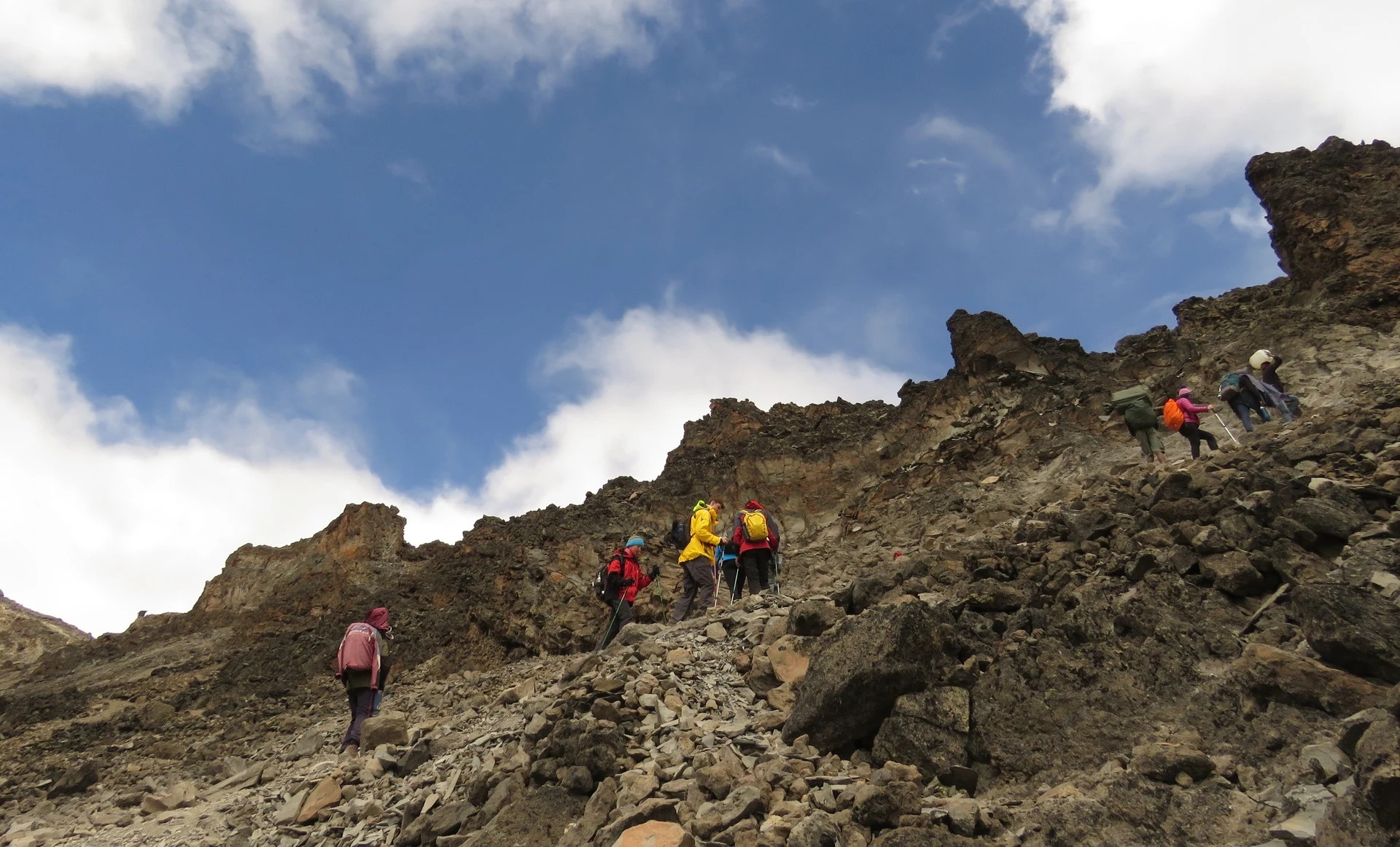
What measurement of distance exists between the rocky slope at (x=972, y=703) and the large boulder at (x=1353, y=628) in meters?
0.02

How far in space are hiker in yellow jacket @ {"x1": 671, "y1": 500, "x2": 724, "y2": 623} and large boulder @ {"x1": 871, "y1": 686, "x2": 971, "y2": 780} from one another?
6.90 metres

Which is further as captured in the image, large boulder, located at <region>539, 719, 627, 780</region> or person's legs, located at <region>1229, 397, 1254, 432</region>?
person's legs, located at <region>1229, 397, 1254, 432</region>

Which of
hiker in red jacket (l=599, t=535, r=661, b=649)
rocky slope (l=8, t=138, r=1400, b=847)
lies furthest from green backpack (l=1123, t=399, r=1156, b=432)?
hiker in red jacket (l=599, t=535, r=661, b=649)

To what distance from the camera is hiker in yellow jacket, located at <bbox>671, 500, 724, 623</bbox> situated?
12500 millimetres

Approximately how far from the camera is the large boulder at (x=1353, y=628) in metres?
4.17

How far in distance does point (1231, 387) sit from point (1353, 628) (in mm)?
10621

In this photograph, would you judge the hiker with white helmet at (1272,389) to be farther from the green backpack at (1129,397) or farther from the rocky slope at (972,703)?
the green backpack at (1129,397)

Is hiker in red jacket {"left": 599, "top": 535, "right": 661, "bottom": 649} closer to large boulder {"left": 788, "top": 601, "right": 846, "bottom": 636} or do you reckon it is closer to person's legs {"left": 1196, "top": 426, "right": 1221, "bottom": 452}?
large boulder {"left": 788, "top": 601, "right": 846, "bottom": 636}

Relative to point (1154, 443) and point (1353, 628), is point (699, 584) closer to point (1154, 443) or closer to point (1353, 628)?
point (1154, 443)

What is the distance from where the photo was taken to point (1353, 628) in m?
4.29

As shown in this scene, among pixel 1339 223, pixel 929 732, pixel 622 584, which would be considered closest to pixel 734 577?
pixel 622 584

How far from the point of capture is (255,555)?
3272cm

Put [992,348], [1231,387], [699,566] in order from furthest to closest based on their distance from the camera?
[992,348]
[1231,387]
[699,566]

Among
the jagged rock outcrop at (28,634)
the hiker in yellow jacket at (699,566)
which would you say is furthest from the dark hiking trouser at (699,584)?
the jagged rock outcrop at (28,634)
